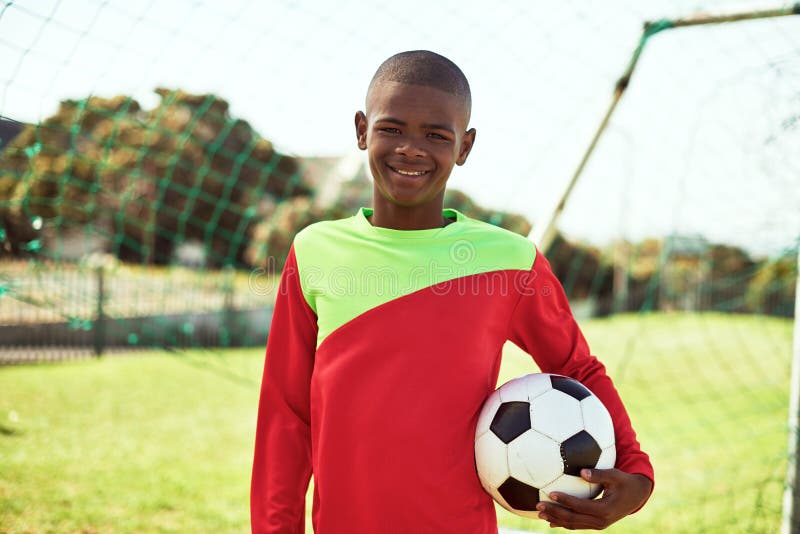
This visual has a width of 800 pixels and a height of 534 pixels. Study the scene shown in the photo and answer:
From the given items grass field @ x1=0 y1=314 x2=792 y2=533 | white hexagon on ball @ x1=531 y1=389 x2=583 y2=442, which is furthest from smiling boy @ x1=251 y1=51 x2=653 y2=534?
grass field @ x1=0 y1=314 x2=792 y2=533

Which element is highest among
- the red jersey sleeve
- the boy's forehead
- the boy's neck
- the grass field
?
the boy's forehead

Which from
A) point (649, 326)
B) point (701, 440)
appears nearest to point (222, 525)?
point (701, 440)

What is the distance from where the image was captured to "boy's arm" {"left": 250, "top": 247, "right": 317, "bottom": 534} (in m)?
1.48

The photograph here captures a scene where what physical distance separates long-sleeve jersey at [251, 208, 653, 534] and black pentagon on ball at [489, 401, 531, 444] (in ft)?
0.18

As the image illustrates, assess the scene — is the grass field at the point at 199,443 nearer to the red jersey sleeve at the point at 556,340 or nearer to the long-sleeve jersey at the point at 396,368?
the long-sleeve jersey at the point at 396,368

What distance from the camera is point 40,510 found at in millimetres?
3441

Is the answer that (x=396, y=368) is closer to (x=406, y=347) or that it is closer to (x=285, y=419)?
(x=406, y=347)

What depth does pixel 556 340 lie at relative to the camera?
154 cm

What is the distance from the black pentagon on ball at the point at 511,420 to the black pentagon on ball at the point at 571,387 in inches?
3.5

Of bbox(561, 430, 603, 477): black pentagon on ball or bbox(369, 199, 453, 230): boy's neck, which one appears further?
bbox(369, 199, 453, 230): boy's neck

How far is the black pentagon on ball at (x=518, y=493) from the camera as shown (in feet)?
4.60

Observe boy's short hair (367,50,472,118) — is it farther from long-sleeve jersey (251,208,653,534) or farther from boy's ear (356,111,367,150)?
long-sleeve jersey (251,208,653,534)

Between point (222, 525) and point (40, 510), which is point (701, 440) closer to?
point (222, 525)

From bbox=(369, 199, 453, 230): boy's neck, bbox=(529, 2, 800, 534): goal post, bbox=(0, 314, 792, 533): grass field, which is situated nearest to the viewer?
bbox=(369, 199, 453, 230): boy's neck
